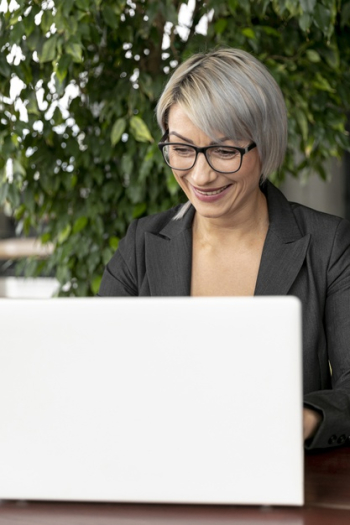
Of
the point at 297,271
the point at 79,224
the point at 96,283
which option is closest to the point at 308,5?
the point at 297,271

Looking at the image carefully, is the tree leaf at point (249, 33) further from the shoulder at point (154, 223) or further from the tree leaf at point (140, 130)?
the shoulder at point (154, 223)

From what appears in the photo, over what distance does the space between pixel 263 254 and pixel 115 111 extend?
899 mm

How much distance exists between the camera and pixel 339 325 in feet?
5.68

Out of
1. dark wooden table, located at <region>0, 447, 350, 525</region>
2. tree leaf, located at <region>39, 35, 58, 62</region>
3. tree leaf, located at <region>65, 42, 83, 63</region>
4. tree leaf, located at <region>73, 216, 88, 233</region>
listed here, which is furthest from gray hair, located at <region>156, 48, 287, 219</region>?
tree leaf, located at <region>73, 216, 88, 233</region>

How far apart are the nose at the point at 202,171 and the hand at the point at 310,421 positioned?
20.5 inches

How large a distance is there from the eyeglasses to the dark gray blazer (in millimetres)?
213

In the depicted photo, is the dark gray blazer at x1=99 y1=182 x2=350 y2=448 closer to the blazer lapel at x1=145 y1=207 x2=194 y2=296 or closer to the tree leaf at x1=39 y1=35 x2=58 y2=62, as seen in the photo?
the blazer lapel at x1=145 y1=207 x2=194 y2=296

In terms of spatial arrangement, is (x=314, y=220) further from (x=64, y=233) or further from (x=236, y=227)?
(x=64, y=233)

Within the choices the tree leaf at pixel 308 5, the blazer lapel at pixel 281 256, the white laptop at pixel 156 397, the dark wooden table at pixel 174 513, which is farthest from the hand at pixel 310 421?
the tree leaf at pixel 308 5

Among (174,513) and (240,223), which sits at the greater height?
(240,223)

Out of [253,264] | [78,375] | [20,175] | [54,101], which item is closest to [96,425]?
[78,375]

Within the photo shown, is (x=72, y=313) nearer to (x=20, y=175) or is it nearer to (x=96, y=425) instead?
(x=96, y=425)

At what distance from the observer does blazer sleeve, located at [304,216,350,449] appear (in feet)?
4.80

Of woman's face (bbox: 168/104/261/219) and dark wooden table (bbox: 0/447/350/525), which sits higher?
woman's face (bbox: 168/104/261/219)
